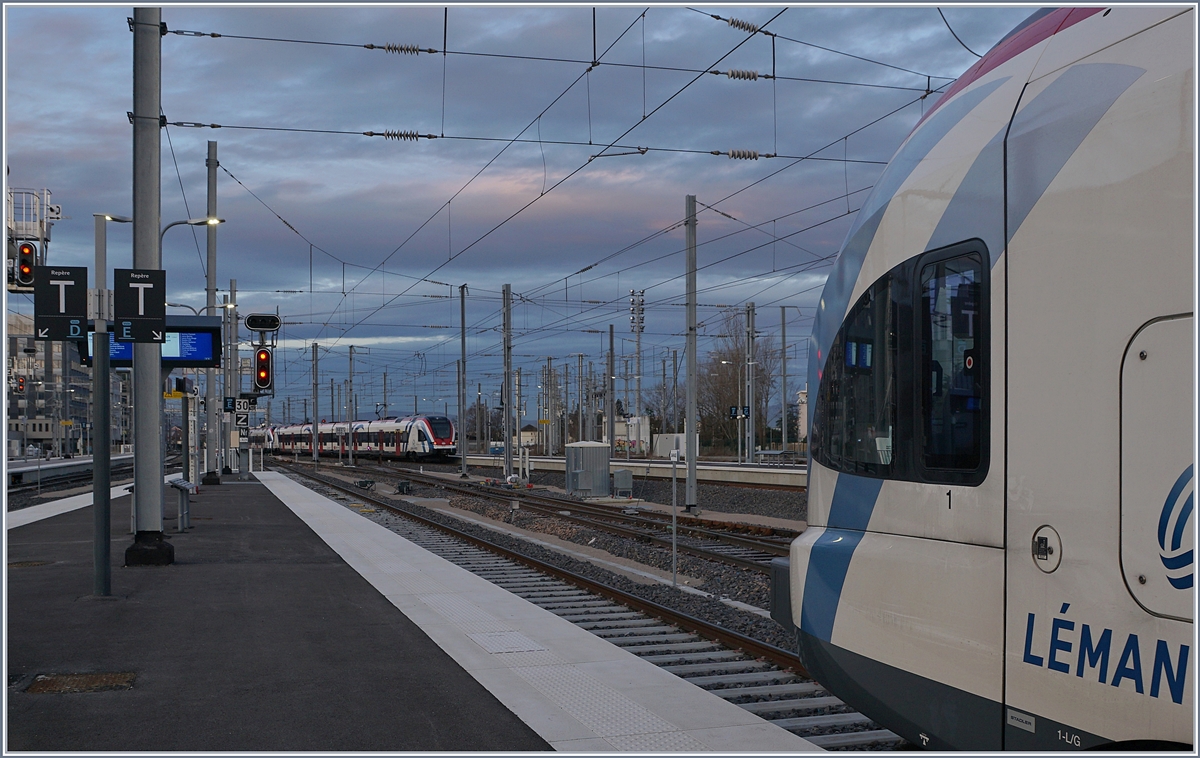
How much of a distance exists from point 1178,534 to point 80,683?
7.28 meters

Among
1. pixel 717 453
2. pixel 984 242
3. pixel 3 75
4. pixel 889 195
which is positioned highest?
pixel 3 75

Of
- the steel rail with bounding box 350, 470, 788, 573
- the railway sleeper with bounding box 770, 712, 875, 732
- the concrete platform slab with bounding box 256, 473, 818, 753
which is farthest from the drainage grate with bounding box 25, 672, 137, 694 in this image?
the steel rail with bounding box 350, 470, 788, 573

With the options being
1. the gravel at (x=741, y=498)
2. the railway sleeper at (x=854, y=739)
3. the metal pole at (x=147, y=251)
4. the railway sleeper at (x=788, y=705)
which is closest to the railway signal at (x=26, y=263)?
the metal pole at (x=147, y=251)

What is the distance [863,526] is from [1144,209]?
214 cm

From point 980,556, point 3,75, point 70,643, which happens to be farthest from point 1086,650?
point 70,643

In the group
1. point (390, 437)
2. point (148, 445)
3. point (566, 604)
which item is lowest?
point (390, 437)

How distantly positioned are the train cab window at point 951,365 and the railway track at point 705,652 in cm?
285

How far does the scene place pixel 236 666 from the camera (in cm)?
838

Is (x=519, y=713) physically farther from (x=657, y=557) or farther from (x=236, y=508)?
(x=236, y=508)

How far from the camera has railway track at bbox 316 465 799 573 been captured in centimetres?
1728

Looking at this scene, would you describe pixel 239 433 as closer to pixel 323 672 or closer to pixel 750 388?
pixel 750 388

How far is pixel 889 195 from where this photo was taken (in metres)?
5.33

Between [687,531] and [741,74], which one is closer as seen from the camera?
[741,74]

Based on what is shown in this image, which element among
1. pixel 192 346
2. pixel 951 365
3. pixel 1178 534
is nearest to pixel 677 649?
pixel 951 365
